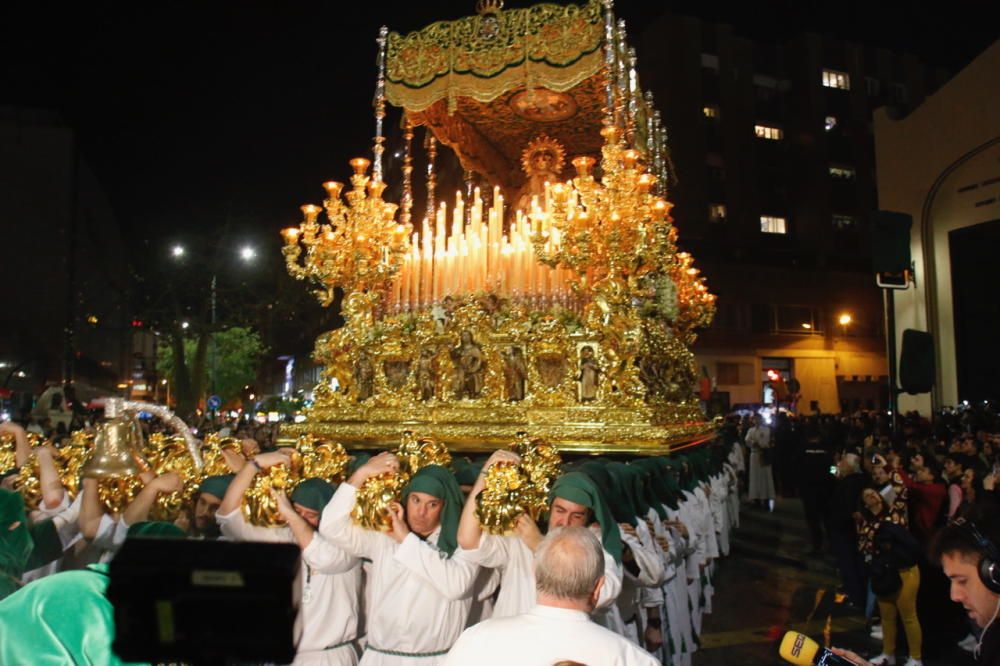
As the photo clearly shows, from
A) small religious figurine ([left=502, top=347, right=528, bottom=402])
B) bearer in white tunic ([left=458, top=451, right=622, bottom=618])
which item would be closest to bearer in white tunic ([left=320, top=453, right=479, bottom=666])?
bearer in white tunic ([left=458, top=451, right=622, bottom=618])

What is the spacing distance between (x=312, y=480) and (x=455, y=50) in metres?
7.96

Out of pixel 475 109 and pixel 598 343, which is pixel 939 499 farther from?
pixel 475 109

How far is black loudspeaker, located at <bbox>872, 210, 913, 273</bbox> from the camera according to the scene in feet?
42.2

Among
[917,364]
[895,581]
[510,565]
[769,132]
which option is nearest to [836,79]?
[769,132]

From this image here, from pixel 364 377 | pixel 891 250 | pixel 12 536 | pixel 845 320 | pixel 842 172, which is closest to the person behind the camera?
pixel 12 536

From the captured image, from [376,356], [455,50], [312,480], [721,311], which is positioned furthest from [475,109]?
[721,311]

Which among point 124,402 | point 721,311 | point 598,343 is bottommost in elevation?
point 124,402

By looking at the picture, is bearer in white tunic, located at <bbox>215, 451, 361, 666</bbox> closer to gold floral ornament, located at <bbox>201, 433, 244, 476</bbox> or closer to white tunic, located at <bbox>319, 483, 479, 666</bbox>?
white tunic, located at <bbox>319, 483, 479, 666</bbox>

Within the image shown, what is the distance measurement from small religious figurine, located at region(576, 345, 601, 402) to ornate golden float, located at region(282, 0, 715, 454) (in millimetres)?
24

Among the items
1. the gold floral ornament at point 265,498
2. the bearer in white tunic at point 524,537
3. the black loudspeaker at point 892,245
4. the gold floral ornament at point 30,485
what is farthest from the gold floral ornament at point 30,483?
the black loudspeaker at point 892,245

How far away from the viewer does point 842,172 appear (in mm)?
38000

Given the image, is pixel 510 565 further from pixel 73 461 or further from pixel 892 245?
pixel 892 245

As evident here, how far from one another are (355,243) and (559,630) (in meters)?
8.35

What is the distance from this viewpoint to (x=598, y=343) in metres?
8.88
